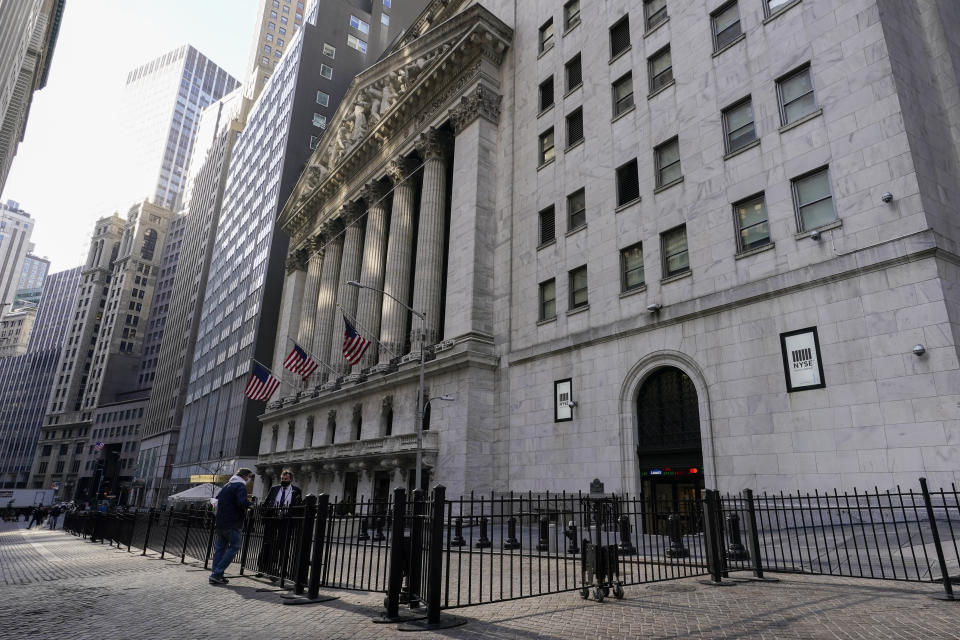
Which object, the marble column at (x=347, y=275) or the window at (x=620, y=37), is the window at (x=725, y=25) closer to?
the window at (x=620, y=37)

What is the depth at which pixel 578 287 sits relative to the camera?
26516mm

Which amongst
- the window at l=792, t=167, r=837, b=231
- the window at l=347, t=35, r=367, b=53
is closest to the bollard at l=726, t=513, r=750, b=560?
the window at l=792, t=167, r=837, b=231

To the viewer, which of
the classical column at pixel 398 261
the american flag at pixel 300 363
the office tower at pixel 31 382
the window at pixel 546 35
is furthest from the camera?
the office tower at pixel 31 382

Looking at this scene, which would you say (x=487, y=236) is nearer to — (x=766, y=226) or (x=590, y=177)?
(x=590, y=177)

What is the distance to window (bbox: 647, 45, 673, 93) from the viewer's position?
24688mm

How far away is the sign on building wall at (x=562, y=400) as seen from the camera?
990 inches

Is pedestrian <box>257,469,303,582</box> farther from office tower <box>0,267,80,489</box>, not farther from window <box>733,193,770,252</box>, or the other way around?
office tower <box>0,267,80,489</box>

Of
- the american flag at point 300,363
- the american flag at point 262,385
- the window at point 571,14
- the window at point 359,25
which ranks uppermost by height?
the window at point 359,25

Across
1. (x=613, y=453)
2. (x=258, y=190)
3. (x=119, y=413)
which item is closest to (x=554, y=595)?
(x=613, y=453)

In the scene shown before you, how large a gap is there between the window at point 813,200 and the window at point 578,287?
31.4 ft

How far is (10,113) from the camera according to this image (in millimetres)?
54688

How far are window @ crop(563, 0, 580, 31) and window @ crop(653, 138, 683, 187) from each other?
37.0ft

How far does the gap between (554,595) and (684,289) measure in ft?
47.6

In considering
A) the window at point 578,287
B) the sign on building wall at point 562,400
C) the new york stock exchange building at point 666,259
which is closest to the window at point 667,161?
the new york stock exchange building at point 666,259
